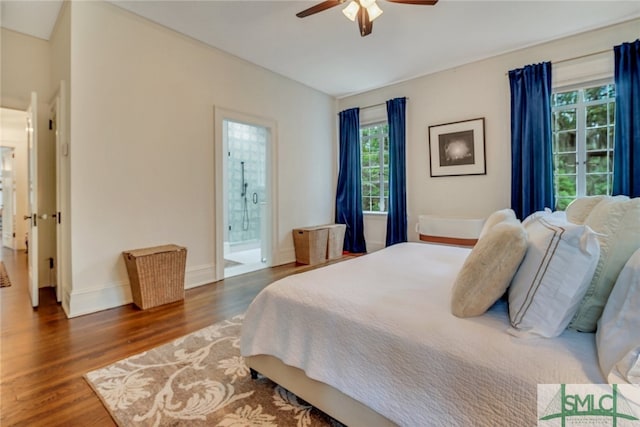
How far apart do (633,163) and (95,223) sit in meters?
5.28

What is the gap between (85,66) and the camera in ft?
9.20

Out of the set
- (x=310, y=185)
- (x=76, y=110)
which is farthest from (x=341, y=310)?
(x=310, y=185)

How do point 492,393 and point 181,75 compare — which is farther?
point 181,75

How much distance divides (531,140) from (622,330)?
11.2 ft

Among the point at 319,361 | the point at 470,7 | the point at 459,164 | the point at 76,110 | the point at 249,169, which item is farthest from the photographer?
the point at 249,169

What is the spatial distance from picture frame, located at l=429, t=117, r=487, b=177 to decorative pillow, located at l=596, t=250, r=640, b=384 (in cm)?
349

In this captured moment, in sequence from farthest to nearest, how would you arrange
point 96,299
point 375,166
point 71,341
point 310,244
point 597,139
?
point 375,166
point 310,244
point 597,139
point 96,299
point 71,341

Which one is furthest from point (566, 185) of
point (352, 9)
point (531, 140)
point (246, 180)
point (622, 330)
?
point (246, 180)

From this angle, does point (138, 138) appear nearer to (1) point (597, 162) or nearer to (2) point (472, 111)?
(2) point (472, 111)

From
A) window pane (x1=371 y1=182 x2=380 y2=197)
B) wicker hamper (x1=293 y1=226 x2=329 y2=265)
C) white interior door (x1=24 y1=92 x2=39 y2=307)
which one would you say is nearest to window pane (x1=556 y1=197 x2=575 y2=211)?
window pane (x1=371 y1=182 x2=380 y2=197)

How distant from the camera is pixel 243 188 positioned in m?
6.35

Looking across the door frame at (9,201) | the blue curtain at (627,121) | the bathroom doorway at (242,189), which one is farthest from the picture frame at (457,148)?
the door frame at (9,201)

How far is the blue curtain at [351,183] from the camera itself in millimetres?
5371

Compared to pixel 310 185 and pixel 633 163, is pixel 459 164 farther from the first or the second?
pixel 310 185
